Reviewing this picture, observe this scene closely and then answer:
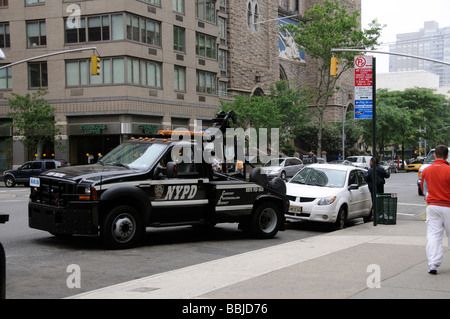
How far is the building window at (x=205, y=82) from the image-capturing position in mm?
46166

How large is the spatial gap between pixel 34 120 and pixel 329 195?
28904mm

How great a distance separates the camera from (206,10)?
47.2m

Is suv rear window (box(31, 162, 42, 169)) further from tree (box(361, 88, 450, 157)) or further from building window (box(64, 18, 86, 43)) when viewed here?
tree (box(361, 88, 450, 157))

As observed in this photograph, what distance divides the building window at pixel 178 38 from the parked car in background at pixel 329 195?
100 ft

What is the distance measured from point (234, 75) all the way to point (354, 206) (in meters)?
42.5

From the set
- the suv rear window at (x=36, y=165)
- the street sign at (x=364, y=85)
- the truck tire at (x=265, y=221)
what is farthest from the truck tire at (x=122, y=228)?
the suv rear window at (x=36, y=165)

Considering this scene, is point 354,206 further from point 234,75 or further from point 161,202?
point 234,75

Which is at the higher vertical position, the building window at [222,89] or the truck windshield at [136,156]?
the building window at [222,89]

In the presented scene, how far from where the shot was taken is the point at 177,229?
41.9ft

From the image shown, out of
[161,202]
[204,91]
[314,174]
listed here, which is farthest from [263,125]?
[161,202]

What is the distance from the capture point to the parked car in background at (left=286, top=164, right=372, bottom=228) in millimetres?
13352

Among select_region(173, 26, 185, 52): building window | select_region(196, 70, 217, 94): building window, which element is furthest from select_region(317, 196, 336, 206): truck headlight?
select_region(196, 70, 217, 94): building window

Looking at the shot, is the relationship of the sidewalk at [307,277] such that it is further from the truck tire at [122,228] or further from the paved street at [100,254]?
the truck tire at [122,228]

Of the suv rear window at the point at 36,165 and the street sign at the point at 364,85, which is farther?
the suv rear window at the point at 36,165
